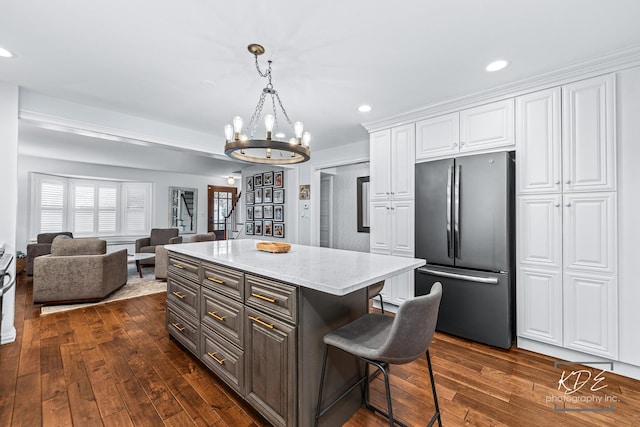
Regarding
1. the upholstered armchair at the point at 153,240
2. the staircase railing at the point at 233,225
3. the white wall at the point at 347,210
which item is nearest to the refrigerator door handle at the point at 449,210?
the white wall at the point at 347,210

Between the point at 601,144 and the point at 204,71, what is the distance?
10.9ft

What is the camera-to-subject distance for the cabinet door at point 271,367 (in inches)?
58.0

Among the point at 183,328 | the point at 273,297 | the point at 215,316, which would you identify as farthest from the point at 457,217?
the point at 183,328

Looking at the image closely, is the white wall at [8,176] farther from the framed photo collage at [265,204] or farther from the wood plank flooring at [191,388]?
the framed photo collage at [265,204]

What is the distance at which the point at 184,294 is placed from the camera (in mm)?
2451

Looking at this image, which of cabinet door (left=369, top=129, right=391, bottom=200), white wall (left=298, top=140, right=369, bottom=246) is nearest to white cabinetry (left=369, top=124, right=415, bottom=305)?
cabinet door (left=369, top=129, right=391, bottom=200)

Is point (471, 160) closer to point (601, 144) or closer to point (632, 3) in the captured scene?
point (601, 144)

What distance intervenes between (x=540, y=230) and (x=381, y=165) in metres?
1.81

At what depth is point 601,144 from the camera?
2.27 meters

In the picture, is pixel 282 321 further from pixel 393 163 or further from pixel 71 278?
pixel 71 278

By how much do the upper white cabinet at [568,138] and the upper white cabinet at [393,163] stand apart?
3.52 feet


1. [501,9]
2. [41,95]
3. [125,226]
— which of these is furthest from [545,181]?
[125,226]

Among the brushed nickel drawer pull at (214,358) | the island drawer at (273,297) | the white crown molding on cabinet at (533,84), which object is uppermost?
the white crown molding on cabinet at (533,84)

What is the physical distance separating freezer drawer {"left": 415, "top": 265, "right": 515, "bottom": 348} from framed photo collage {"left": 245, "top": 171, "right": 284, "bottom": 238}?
3.73 meters
